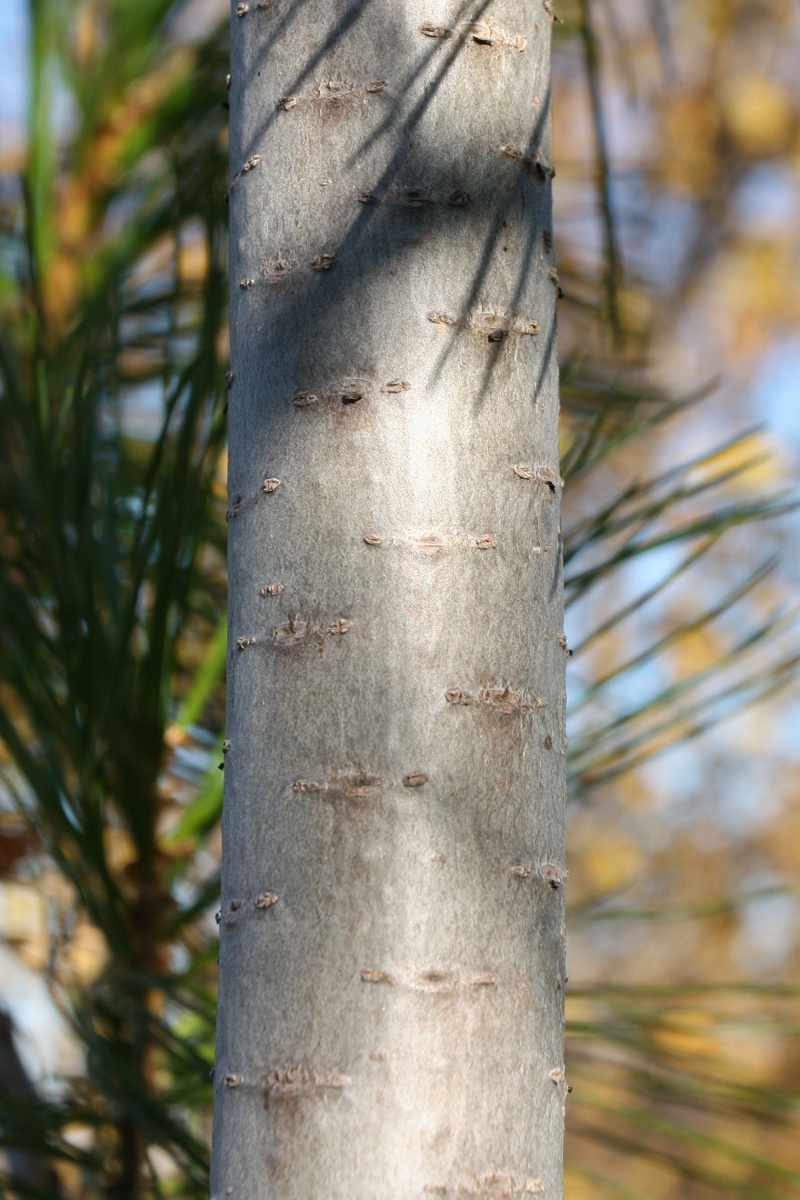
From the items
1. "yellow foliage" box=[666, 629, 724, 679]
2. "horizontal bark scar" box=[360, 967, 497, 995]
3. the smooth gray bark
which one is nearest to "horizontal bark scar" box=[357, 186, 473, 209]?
the smooth gray bark

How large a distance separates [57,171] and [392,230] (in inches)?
36.6

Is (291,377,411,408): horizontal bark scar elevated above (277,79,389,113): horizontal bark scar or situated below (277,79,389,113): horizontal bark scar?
below

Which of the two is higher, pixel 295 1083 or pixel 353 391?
pixel 353 391

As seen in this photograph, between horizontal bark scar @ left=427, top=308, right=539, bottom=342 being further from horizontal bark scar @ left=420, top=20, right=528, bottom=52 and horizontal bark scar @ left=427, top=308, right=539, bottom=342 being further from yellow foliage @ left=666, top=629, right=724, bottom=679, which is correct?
yellow foliage @ left=666, top=629, right=724, bottom=679

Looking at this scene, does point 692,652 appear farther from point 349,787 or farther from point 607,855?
point 349,787

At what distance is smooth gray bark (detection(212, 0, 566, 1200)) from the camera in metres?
0.41

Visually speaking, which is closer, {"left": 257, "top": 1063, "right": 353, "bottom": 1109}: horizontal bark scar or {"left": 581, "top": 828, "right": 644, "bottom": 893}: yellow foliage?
{"left": 257, "top": 1063, "right": 353, "bottom": 1109}: horizontal bark scar

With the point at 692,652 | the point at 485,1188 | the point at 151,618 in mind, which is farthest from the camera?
the point at 692,652

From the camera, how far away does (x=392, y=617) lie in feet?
1.45

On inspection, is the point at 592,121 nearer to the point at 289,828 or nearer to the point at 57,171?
the point at 289,828

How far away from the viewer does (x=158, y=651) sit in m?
0.84

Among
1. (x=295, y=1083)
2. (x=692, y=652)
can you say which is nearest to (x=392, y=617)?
(x=295, y=1083)

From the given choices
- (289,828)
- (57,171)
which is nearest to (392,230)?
(289,828)

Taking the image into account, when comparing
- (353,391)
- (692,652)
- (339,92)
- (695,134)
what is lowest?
(353,391)
